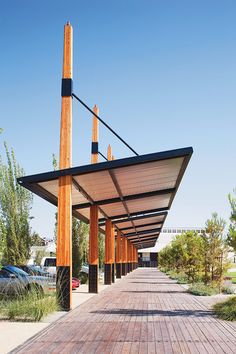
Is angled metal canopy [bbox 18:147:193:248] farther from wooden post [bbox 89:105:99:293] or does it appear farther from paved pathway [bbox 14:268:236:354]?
paved pathway [bbox 14:268:236:354]

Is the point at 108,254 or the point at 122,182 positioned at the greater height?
the point at 122,182

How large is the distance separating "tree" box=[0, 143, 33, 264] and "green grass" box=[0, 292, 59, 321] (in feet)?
38.3

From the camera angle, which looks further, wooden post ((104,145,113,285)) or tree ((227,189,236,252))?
wooden post ((104,145,113,285))

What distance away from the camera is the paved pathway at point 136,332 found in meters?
8.56

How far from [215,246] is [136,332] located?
44.2ft

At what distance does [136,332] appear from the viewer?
405 inches

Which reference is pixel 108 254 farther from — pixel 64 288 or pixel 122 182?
pixel 64 288

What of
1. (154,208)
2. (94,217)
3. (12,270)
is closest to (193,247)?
(154,208)

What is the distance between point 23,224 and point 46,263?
290 inches

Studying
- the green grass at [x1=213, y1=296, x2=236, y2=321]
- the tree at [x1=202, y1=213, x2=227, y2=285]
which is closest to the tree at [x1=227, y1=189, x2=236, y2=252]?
the green grass at [x1=213, y1=296, x2=236, y2=321]

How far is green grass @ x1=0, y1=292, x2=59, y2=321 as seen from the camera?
12.0 meters

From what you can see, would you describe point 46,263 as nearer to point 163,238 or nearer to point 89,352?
point 89,352

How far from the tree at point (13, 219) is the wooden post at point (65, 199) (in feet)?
35.3

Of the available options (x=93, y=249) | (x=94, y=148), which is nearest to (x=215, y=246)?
(x=93, y=249)
